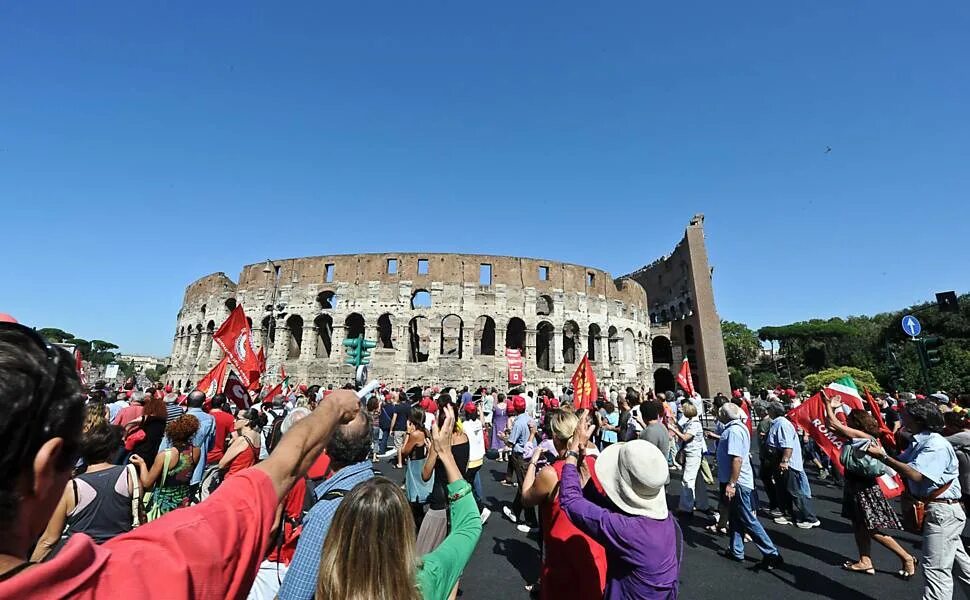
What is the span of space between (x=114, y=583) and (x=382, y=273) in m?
25.5

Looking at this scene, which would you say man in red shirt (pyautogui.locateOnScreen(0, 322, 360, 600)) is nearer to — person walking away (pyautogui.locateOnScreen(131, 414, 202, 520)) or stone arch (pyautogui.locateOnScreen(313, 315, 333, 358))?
person walking away (pyautogui.locateOnScreen(131, 414, 202, 520))

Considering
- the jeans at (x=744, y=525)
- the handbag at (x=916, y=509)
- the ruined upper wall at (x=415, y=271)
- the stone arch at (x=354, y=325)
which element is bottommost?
the jeans at (x=744, y=525)

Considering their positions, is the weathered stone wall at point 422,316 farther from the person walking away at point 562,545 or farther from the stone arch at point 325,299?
the person walking away at point 562,545

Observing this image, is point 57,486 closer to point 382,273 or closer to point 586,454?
point 586,454

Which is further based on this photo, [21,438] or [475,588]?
[475,588]

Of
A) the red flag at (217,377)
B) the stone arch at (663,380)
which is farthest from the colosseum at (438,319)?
the red flag at (217,377)

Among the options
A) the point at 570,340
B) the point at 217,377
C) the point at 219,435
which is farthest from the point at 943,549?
the point at 570,340

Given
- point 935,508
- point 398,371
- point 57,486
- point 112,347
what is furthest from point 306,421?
A: point 112,347

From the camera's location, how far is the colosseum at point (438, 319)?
79.9 ft

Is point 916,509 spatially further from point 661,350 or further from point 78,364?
point 661,350

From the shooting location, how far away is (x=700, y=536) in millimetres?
6145

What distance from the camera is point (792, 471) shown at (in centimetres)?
662

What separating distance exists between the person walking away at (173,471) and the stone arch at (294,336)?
2288cm

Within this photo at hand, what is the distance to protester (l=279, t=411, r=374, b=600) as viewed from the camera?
205 cm
